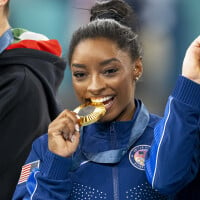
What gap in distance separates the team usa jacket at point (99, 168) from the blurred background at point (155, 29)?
4.88 ft

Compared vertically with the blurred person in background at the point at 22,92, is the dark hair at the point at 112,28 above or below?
above

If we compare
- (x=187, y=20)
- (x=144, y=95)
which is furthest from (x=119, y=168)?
(x=187, y=20)

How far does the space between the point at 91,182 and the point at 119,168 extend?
8 cm

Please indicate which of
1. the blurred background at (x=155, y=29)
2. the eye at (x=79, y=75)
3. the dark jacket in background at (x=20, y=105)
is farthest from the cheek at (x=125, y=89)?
the blurred background at (x=155, y=29)

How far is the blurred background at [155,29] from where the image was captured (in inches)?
119

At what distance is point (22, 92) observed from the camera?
1665 mm

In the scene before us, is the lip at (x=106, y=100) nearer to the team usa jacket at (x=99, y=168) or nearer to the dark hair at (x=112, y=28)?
the team usa jacket at (x=99, y=168)

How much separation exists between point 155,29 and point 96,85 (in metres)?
1.64

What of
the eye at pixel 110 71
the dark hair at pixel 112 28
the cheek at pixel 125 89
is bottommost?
the cheek at pixel 125 89

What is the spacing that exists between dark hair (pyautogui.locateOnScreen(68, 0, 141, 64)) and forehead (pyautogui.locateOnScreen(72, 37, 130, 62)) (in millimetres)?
17

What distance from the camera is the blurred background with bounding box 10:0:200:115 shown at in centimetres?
304

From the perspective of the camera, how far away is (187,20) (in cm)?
312

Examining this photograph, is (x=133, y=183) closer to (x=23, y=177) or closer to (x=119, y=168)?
(x=119, y=168)

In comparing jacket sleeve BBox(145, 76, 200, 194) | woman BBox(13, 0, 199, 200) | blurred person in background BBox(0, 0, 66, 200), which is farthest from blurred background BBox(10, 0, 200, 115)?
jacket sleeve BBox(145, 76, 200, 194)
